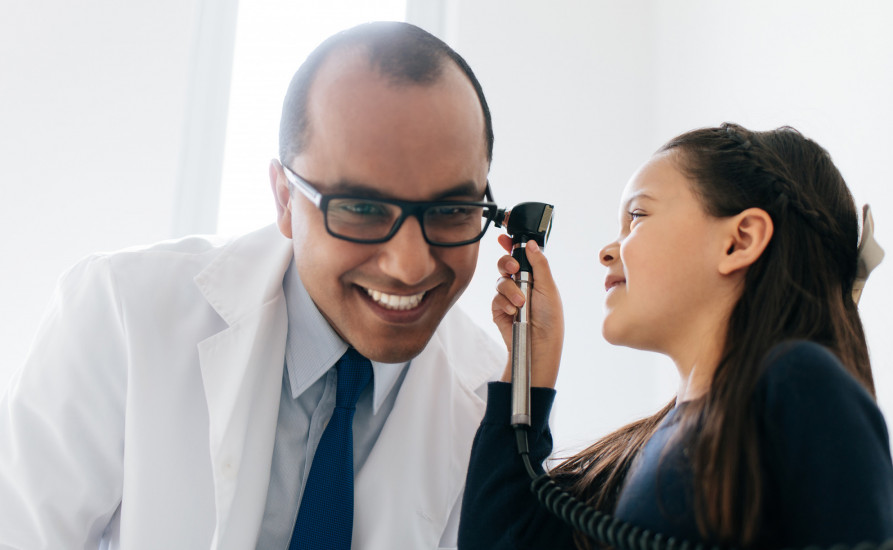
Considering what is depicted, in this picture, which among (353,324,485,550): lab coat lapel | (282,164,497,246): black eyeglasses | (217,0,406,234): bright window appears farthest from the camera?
(217,0,406,234): bright window

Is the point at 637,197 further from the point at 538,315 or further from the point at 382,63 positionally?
the point at 382,63

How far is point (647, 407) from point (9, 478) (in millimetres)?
1865

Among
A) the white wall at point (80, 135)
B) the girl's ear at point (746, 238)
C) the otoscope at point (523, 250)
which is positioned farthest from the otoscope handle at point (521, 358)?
the white wall at point (80, 135)

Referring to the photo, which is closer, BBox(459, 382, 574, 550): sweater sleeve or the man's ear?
BBox(459, 382, 574, 550): sweater sleeve

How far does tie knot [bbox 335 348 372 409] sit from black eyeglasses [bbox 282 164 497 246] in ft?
0.89

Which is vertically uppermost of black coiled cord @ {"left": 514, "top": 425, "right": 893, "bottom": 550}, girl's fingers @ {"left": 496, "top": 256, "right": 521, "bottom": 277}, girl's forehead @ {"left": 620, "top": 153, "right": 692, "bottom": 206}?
girl's forehead @ {"left": 620, "top": 153, "right": 692, "bottom": 206}

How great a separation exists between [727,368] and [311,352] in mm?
747

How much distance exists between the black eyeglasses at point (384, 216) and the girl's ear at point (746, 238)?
40cm

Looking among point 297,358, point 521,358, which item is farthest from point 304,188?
point 521,358

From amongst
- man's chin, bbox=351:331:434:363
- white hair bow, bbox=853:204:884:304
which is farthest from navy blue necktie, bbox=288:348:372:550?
white hair bow, bbox=853:204:884:304

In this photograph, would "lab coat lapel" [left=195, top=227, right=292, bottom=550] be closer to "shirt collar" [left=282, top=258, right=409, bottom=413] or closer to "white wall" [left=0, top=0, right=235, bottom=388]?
"shirt collar" [left=282, top=258, right=409, bottom=413]

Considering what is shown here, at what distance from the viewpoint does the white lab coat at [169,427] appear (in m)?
1.27

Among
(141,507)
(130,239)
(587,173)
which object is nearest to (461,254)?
(141,507)

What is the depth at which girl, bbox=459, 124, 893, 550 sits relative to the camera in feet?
2.80
